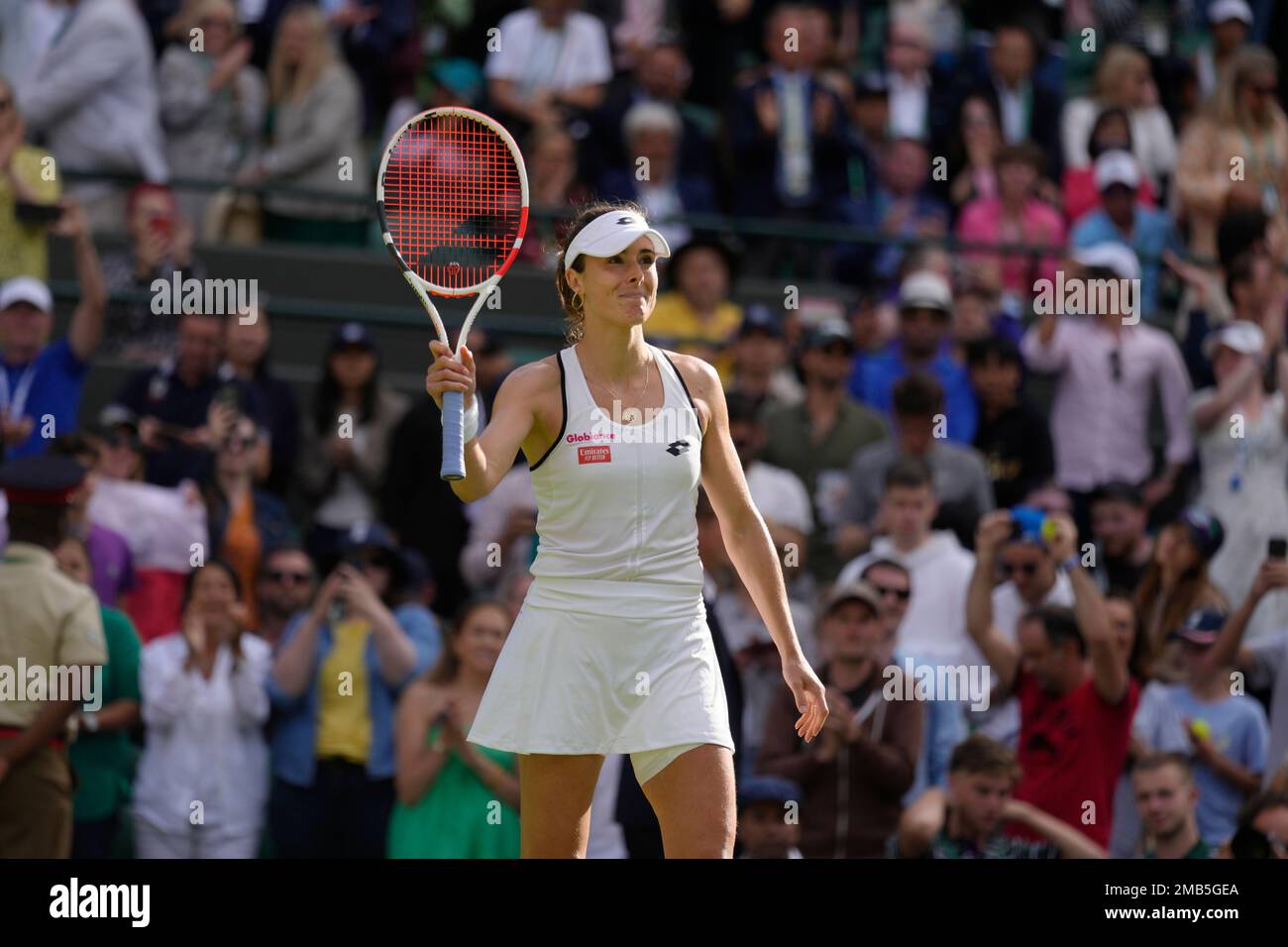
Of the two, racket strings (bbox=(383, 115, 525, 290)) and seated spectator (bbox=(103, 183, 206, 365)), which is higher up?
seated spectator (bbox=(103, 183, 206, 365))

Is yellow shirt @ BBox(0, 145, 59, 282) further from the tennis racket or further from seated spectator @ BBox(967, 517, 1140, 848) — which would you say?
seated spectator @ BBox(967, 517, 1140, 848)

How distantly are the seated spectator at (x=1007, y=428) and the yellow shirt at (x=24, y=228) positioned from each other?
447 centimetres

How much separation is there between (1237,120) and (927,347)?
258 centimetres

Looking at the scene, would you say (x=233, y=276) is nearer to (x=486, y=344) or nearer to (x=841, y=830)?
(x=486, y=344)

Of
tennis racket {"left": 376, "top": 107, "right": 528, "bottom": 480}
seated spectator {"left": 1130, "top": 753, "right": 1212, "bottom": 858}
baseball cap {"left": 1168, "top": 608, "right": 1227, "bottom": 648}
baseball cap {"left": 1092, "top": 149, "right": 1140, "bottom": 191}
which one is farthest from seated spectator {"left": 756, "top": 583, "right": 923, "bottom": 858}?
baseball cap {"left": 1092, "top": 149, "right": 1140, "bottom": 191}

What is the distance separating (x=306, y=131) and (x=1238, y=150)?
4.83m

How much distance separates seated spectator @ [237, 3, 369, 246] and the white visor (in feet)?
20.2

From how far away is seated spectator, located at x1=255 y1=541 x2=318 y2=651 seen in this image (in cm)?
Answer: 970

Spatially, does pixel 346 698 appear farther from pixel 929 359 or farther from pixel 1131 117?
pixel 1131 117

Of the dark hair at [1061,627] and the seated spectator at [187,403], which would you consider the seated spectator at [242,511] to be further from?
the dark hair at [1061,627]

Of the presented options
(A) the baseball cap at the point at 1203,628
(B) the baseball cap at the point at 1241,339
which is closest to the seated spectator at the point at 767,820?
(A) the baseball cap at the point at 1203,628

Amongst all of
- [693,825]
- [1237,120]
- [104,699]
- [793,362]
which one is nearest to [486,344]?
Result: [793,362]

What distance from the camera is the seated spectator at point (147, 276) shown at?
1130 centimetres
